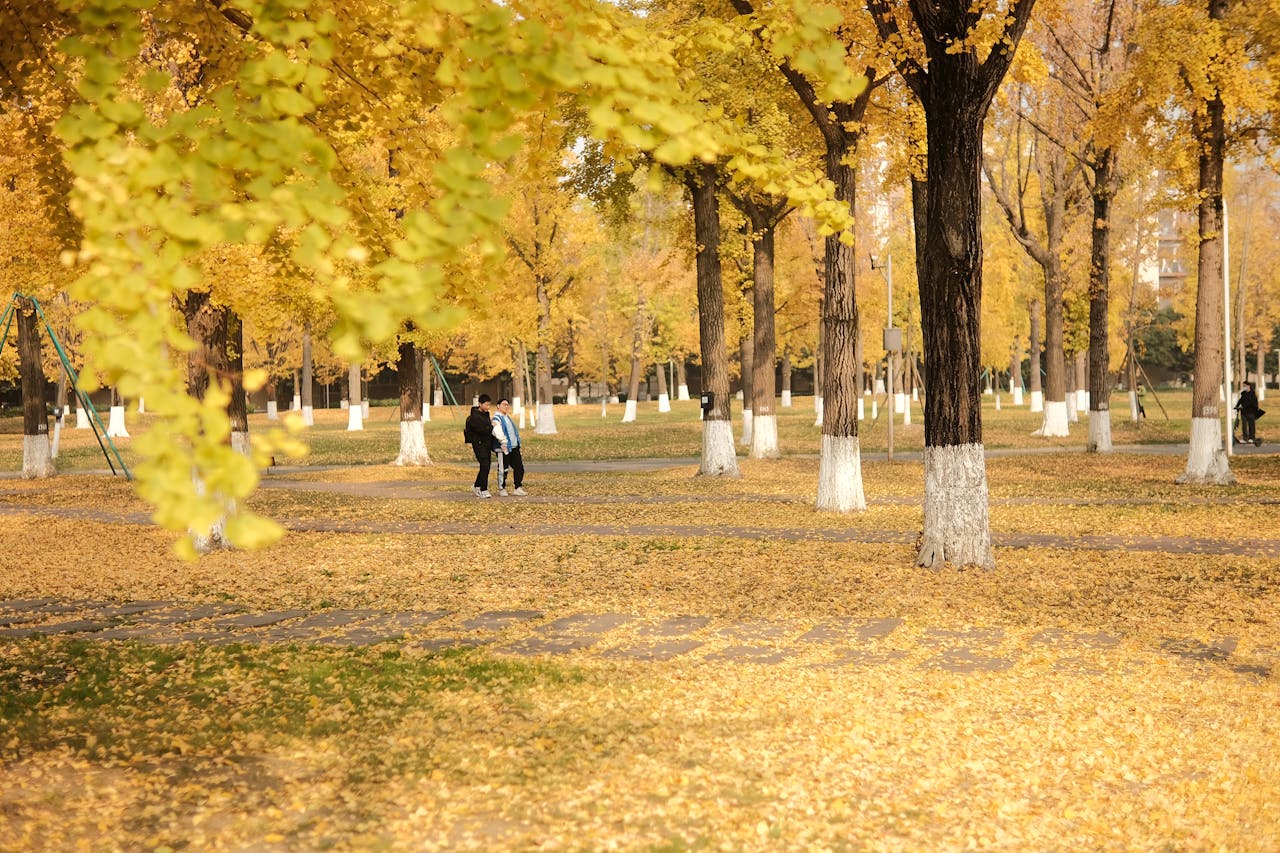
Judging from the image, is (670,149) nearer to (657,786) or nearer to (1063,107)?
(657,786)

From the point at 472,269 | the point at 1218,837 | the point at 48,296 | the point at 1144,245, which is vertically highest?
the point at 1144,245

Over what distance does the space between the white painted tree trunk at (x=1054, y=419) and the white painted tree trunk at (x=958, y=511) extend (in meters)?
24.8

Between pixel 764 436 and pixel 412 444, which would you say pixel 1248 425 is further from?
pixel 412 444

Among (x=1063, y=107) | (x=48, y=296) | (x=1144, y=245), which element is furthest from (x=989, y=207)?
(x=48, y=296)

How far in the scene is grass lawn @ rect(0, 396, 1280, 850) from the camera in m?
5.01

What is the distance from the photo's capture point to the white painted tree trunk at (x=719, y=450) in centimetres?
2255

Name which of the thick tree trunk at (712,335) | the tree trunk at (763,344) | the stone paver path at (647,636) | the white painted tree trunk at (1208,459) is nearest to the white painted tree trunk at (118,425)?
the tree trunk at (763,344)

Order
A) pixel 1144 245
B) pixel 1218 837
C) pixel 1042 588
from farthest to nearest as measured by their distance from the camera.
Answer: pixel 1144 245, pixel 1042 588, pixel 1218 837

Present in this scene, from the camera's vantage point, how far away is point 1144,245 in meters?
49.7

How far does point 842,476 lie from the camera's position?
16781mm

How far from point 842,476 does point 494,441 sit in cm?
716

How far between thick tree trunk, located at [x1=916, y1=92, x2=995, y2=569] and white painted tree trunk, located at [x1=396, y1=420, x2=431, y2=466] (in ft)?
58.9

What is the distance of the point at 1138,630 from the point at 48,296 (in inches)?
812

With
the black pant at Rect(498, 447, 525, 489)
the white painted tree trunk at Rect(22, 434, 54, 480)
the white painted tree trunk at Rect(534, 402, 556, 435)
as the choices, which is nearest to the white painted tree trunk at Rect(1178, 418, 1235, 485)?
the black pant at Rect(498, 447, 525, 489)
